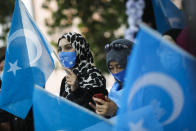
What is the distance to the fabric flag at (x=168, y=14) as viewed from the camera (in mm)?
3426

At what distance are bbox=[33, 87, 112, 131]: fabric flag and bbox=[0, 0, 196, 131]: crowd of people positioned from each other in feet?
0.70

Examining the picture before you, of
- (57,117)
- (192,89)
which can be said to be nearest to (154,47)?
(192,89)

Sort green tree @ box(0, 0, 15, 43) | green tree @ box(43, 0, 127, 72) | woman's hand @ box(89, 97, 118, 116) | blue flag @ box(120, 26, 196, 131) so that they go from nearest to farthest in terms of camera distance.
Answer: blue flag @ box(120, 26, 196, 131) < woman's hand @ box(89, 97, 118, 116) < green tree @ box(43, 0, 127, 72) < green tree @ box(0, 0, 15, 43)

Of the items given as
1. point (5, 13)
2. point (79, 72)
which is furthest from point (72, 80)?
point (5, 13)

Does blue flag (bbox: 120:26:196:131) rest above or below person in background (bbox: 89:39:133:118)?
above

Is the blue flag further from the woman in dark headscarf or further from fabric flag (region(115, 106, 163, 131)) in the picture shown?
the woman in dark headscarf

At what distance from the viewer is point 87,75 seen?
11.2 ft

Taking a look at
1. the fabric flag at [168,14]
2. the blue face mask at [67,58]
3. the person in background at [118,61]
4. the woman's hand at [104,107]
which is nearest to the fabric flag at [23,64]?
the blue face mask at [67,58]

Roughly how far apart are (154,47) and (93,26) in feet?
16.3

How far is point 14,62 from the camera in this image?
11.5 feet

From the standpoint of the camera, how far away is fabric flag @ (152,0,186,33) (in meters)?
3.43

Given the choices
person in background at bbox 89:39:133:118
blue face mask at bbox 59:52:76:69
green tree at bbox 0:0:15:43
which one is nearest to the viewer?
person in background at bbox 89:39:133:118

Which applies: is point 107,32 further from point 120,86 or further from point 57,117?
point 57,117

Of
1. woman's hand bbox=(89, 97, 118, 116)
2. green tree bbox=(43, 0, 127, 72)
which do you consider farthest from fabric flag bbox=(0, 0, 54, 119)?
green tree bbox=(43, 0, 127, 72)
